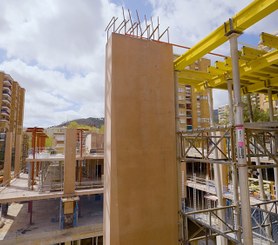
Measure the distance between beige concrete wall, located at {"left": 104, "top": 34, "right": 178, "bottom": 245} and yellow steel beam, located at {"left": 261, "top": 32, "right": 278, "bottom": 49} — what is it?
2.87 metres

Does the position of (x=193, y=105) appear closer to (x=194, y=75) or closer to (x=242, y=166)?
(x=194, y=75)

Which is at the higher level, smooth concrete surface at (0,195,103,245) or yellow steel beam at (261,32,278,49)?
yellow steel beam at (261,32,278,49)

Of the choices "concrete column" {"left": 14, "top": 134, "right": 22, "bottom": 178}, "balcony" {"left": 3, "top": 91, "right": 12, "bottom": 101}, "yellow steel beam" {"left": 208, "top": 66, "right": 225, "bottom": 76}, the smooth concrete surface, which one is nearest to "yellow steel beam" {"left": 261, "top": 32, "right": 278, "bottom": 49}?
"yellow steel beam" {"left": 208, "top": 66, "right": 225, "bottom": 76}

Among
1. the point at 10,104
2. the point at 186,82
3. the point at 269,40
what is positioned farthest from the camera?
the point at 10,104

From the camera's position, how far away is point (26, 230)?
16844 millimetres

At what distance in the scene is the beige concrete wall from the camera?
6.16m

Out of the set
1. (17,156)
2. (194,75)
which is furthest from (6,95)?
(194,75)

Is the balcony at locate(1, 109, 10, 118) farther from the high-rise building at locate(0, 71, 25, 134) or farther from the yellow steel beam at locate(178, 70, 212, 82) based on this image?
the yellow steel beam at locate(178, 70, 212, 82)

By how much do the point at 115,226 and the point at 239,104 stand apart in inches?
177

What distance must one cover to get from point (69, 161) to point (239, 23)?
16.8m

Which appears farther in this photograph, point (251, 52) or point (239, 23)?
point (251, 52)

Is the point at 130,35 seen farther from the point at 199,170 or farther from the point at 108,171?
the point at 199,170

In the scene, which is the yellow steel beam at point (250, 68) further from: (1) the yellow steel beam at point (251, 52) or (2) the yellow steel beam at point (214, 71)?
(1) the yellow steel beam at point (251, 52)

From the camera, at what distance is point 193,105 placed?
4838 centimetres
